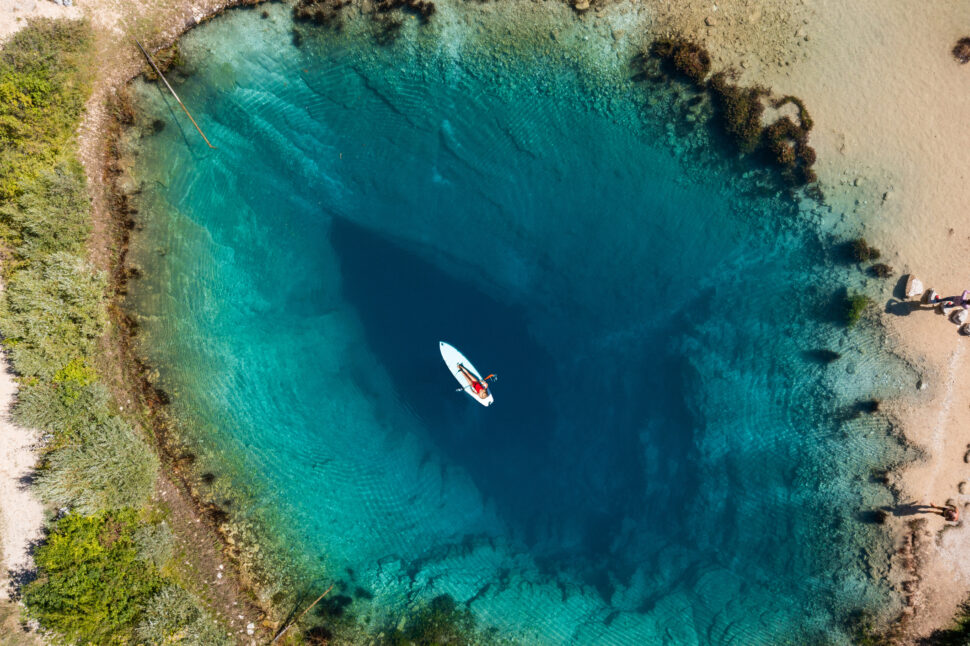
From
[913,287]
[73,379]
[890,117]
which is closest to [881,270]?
[913,287]

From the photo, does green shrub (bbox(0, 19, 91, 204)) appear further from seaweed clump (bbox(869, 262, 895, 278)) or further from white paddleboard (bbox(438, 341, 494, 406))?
seaweed clump (bbox(869, 262, 895, 278))

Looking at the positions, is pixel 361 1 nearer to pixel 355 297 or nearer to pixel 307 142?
pixel 307 142

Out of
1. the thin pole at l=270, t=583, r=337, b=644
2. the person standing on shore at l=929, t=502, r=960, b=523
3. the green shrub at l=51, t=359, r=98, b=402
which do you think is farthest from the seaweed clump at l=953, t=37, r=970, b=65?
the green shrub at l=51, t=359, r=98, b=402

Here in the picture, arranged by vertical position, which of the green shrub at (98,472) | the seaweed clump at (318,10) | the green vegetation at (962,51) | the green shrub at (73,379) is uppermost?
the green vegetation at (962,51)

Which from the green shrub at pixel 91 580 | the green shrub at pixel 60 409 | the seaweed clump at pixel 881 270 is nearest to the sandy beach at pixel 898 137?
the seaweed clump at pixel 881 270

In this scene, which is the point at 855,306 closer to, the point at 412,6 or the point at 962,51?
the point at 962,51

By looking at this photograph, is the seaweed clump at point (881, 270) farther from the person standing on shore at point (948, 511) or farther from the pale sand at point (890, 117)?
the person standing on shore at point (948, 511)

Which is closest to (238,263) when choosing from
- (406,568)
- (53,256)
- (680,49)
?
(53,256)
